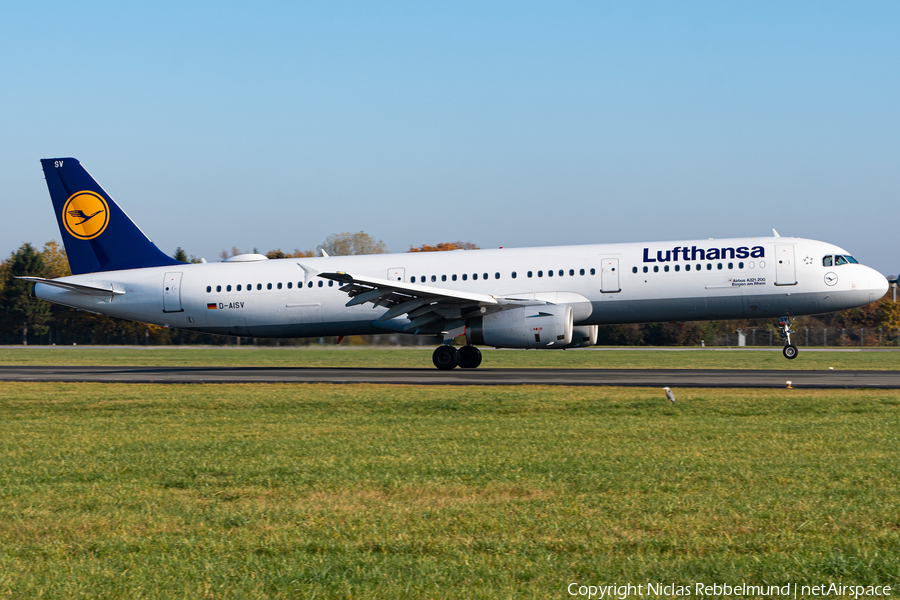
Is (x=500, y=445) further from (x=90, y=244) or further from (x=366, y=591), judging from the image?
(x=90, y=244)

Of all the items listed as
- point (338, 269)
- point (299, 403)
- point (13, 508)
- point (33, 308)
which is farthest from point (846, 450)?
point (33, 308)

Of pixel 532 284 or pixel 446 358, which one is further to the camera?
pixel 446 358

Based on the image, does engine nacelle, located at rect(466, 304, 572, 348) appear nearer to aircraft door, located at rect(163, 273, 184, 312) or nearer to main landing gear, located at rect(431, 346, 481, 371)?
main landing gear, located at rect(431, 346, 481, 371)

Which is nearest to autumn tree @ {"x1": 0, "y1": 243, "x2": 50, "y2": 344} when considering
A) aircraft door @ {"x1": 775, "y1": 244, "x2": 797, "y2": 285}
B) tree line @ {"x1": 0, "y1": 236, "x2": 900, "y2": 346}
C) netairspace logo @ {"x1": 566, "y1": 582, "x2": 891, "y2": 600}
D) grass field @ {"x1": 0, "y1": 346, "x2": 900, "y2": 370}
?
tree line @ {"x1": 0, "y1": 236, "x2": 900, "y2": 346}

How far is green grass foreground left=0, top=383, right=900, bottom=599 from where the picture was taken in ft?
18.5

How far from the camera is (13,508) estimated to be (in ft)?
25.3

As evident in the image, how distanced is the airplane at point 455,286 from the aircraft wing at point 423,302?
0.05 meters

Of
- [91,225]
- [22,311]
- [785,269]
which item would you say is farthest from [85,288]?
[22,311]

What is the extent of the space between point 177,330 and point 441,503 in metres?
59.7

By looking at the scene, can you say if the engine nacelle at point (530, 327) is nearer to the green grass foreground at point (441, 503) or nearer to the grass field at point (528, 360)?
the grass field at point (528, 360)

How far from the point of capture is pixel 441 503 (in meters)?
Result: 7.77

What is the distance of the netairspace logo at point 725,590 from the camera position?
5.25 meters

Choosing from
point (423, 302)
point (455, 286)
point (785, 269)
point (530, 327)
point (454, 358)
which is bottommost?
point (454, 358)

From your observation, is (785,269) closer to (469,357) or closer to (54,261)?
(469,357)
